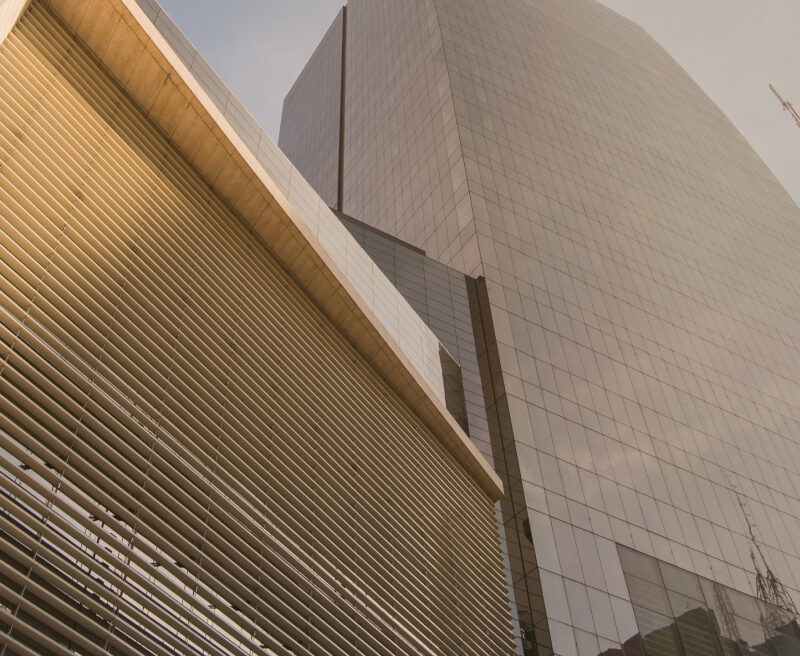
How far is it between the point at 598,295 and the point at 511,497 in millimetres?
14914

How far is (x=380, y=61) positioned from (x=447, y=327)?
3495 centimetres

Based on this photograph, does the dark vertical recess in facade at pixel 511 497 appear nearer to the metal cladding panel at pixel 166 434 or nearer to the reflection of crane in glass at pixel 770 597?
the metal cladding panel at pixel 166 434

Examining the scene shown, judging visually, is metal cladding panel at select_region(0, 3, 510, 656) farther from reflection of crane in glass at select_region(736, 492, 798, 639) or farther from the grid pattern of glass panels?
reflection of crane in glass at select_region(736, 492, 798, 639)

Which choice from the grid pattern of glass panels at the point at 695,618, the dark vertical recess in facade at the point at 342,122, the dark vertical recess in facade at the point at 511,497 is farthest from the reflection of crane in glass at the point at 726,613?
the dark vertical recess in facade at the point at 342,122

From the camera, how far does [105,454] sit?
7738 mm

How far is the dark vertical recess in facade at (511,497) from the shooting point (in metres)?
19.5

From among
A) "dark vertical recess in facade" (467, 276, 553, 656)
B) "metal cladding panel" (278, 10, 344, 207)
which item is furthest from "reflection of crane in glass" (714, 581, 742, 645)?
"metal cladding panel" (278, 10, 344, 207)

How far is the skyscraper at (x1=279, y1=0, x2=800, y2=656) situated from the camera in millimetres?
23547

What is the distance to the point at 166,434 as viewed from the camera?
870 cm

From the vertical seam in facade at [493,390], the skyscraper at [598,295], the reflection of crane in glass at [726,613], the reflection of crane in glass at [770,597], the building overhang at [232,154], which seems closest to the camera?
the building overhang at [232,154]

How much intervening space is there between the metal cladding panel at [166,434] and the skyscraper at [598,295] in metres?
9.21

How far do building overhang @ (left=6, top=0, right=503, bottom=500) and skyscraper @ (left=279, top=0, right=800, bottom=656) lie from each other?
8.02m

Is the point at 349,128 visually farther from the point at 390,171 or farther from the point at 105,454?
the point at 105,454

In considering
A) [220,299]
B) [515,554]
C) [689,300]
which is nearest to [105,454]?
[220,299]
